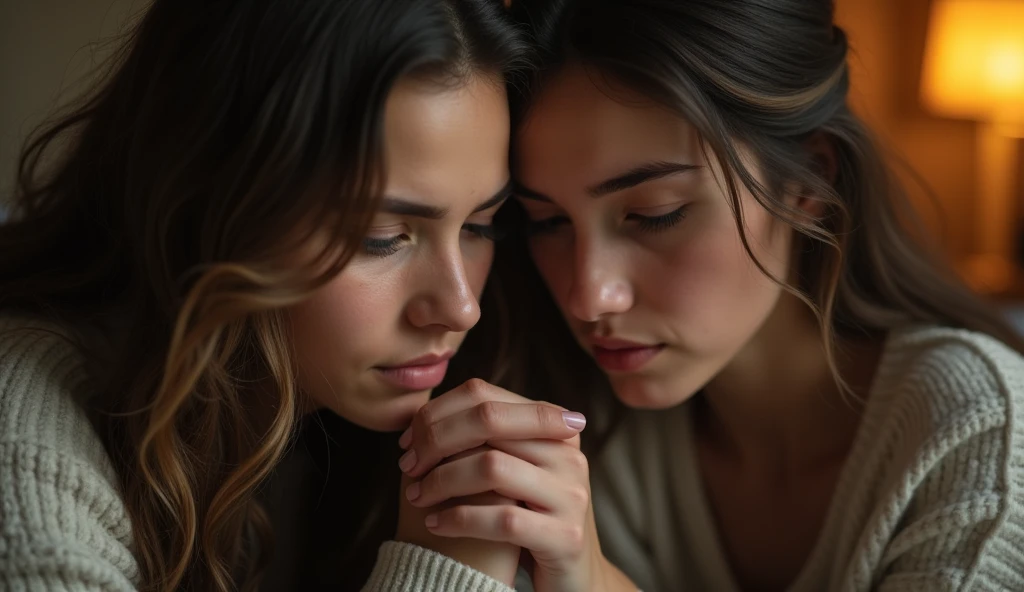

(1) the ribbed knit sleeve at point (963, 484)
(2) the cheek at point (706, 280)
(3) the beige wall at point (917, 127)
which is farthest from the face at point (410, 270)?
(3) the beige wall at point (917, 127)

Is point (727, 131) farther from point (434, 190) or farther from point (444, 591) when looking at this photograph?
point (444, 591)

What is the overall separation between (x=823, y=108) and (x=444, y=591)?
73 cm

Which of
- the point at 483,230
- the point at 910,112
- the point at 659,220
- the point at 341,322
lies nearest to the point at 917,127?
the point at 910,112

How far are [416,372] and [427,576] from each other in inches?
8.7

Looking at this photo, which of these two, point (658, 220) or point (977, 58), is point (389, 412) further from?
point (977, 58)

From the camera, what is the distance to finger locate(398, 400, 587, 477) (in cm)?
101

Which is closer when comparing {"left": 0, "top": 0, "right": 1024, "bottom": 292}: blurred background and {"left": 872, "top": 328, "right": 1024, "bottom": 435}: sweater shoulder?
{"left": 872, "top": 328, "right": 1024, "bottom": 435}: sweater shoulder

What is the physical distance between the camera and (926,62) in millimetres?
2828

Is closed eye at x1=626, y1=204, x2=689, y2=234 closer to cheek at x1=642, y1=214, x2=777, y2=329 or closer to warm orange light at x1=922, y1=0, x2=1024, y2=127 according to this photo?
cheek at x1=642, y1=214, x2=777, y2=329

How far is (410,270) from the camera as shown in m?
1.01

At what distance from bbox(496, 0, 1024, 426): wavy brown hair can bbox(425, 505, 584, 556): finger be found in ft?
1.26

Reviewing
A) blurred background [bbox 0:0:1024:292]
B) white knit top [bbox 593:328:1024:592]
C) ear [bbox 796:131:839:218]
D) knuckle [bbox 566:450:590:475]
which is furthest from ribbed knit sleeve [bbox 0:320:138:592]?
blurred background [bbox 0:0:1024:292]

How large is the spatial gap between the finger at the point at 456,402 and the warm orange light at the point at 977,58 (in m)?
2.25

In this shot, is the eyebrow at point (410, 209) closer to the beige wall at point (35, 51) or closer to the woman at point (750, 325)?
the woman at point (750, 325)
